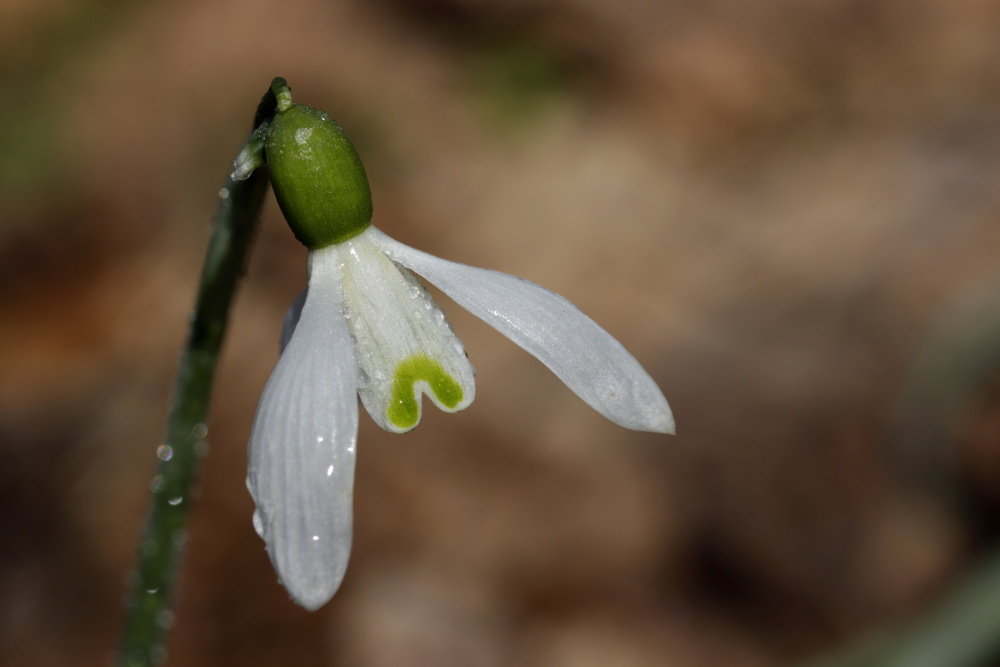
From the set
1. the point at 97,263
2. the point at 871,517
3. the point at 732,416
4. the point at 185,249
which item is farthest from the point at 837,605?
the point at 97,263

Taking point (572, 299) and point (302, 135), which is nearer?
point (302, 135)

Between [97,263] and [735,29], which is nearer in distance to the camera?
[97,263]

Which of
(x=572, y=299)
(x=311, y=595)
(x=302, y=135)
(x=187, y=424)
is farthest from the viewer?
(x=572, y=299)

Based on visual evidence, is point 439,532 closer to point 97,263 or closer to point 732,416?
point 732,416

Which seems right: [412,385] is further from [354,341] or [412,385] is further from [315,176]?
[315,176]

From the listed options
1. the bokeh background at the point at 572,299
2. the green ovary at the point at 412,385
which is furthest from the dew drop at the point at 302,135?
the bokeh background at the point at 572,299

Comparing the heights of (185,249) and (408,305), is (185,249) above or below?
below

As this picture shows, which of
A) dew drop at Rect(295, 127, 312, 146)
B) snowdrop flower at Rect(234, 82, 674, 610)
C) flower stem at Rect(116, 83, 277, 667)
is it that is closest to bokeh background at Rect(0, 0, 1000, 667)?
flower stem at Rect(116, 83, 277, 667)

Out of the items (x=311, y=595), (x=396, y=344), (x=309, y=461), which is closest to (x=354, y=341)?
(x=396, y=344)

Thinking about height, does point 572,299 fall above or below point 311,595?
below
